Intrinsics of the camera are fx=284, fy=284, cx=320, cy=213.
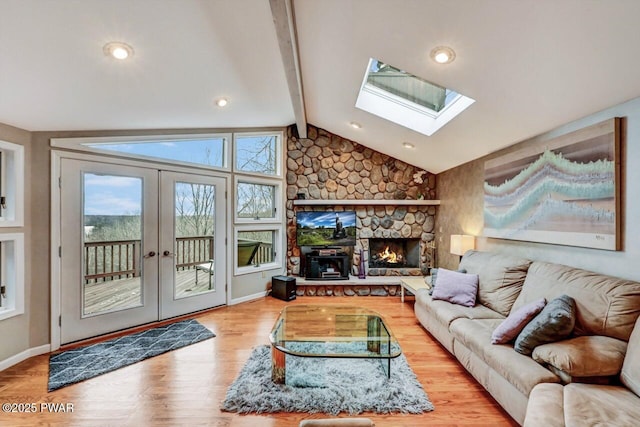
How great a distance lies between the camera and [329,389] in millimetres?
2297

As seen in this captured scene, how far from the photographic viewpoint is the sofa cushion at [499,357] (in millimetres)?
1812

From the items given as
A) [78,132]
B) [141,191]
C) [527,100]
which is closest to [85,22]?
[78,132]

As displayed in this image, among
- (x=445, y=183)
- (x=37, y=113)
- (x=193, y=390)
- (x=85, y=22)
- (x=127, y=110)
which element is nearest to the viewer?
(x=85, y=22)

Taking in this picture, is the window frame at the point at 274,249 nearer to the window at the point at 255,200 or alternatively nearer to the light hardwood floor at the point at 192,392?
the window at the point at 255,200

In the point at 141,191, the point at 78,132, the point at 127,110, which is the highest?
the point at 127,110

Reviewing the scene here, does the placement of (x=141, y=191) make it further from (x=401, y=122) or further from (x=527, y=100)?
(x=527, y=100)

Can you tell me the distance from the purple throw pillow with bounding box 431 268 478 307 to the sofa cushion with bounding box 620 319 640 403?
1.40 m

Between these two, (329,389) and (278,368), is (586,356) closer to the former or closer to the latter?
(329,389)

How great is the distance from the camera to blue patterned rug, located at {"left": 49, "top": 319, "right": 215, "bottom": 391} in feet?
8.39

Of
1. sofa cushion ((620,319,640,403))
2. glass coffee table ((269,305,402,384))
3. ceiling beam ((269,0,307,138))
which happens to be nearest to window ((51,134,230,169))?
ceiling beam ((269,0,307,138))

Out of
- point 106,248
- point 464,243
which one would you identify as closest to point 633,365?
point 464,243

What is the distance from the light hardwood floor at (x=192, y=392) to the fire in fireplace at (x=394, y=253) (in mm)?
2174

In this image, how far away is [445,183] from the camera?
5.04m

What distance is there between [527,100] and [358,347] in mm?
2632
